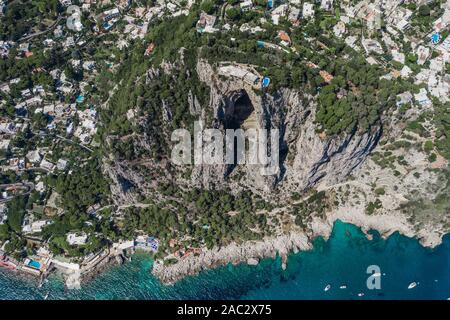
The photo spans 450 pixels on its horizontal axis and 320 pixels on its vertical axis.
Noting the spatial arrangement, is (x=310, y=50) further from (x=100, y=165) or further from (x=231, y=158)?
(x=100, y=165)

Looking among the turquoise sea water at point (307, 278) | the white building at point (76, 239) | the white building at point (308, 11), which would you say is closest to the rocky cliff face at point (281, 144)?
the white building at point (76, 239)

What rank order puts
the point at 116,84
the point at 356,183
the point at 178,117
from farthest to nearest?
the point at 116,84 < the point at 356,183 < the point at 178,117

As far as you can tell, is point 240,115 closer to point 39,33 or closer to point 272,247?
point 272,247

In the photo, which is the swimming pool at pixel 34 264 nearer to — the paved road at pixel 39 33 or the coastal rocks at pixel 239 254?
the coastal rocks at pixel 239 254

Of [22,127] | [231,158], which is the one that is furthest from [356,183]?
[22,127]

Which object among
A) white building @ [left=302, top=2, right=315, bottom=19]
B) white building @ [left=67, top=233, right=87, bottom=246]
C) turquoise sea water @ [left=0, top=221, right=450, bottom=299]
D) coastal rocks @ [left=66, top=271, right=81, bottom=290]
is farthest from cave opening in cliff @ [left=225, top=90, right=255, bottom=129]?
coastal rocks @ [left=66, top=271, right=81, bottom=290]

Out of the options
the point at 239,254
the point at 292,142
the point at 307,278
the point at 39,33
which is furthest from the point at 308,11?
the point at 39,33
